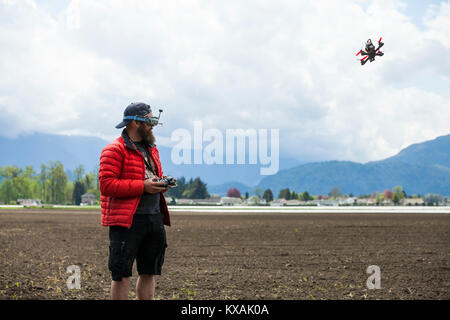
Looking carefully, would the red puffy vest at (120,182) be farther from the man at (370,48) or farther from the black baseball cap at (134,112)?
the man at (370,48)

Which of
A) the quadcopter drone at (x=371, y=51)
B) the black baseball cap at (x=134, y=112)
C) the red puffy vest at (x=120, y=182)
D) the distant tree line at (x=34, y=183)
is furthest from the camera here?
the distant tree line at (x=34, y=183)

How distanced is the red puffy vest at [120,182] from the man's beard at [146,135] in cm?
20

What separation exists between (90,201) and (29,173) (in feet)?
53.8

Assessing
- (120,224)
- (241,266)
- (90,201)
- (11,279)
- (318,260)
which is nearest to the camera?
(120,224)

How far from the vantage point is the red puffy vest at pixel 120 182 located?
416 centimetres

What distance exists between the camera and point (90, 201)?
368 ft

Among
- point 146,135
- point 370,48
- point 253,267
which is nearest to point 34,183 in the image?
point 253,267

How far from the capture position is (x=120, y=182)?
164 inches

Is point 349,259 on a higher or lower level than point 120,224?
lower

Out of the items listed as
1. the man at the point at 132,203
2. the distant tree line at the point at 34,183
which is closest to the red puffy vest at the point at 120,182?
the man at the point at 132,203

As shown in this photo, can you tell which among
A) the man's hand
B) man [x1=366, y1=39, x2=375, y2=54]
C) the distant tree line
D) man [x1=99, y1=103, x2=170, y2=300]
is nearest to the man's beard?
man [x1=99, y1=103, x2=170, y2=300]

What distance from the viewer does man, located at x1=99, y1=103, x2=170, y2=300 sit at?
4195 millimetres

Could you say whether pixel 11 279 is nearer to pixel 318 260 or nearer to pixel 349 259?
pixel 318 260
